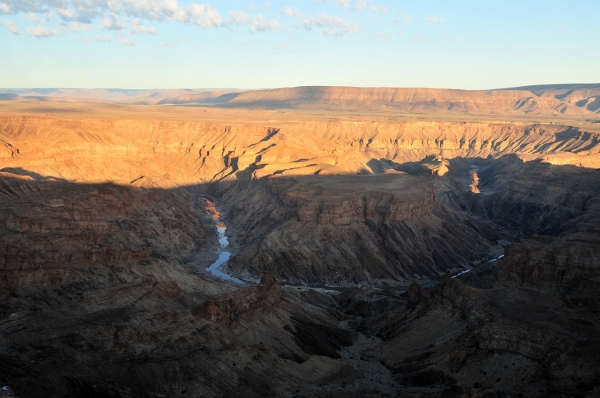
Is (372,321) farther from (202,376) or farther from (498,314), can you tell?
(202,376)

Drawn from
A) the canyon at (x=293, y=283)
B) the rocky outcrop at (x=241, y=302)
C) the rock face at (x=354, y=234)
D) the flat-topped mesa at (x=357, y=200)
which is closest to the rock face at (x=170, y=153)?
the canyon at (x=293, y=283)

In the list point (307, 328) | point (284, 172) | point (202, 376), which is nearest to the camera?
point (202, 376)

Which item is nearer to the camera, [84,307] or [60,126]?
[84,307]

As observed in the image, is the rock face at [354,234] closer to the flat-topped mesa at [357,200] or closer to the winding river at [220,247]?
the flat-topped mesa at [357,200]

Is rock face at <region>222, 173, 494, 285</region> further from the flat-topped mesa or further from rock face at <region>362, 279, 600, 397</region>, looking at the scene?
rock face at <region>362, 279, 600, 397</region>

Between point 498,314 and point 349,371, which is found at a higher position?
point 498,314

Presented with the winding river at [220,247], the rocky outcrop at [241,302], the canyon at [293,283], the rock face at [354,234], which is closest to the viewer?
the canyon at [293,283]

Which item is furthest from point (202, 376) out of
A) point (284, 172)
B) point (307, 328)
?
point (284, 172)
